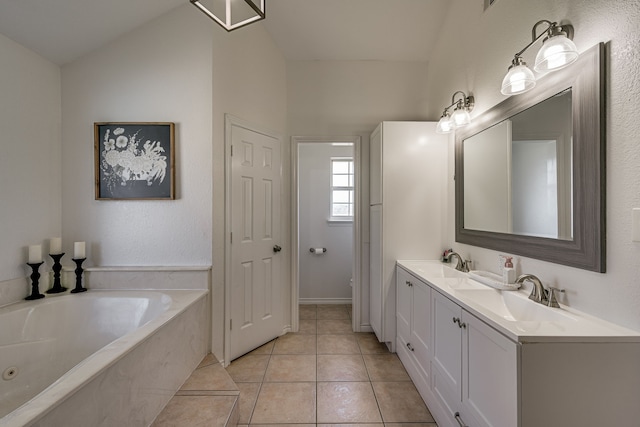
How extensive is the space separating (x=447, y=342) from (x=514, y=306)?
39 cm

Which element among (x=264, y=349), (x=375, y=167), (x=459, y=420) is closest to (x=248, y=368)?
(x=264, y=349)

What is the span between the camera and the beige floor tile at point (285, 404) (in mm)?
1632

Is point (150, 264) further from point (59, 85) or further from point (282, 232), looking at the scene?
point (59, 85)

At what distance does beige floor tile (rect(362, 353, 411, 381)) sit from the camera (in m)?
2.05

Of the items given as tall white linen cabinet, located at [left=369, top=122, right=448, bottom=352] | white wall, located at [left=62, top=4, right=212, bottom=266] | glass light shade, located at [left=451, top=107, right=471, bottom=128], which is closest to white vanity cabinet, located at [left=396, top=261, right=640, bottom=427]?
tall white linen cabinet, located at [left=369, top=122, right=448, bottom=352]

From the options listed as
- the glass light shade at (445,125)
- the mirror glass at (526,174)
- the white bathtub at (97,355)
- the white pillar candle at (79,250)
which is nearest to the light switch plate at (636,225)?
the mirror glass at (526,174)

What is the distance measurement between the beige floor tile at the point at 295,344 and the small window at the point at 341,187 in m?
1.70

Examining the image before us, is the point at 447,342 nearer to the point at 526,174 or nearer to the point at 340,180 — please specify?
the point at 526,174

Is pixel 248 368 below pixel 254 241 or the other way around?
below

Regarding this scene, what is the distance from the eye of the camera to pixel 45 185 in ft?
6.36

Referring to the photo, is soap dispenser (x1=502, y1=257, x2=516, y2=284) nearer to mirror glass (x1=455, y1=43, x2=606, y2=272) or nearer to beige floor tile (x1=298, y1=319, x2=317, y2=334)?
mirror glass (x1=455, y1=43, x2=606, y2=272)

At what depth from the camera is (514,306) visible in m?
1.37

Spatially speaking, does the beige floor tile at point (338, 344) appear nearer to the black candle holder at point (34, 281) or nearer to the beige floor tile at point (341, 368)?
the beige floor tile at point (341, 368)

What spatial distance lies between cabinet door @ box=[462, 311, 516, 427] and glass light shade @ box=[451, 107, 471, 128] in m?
1.37
